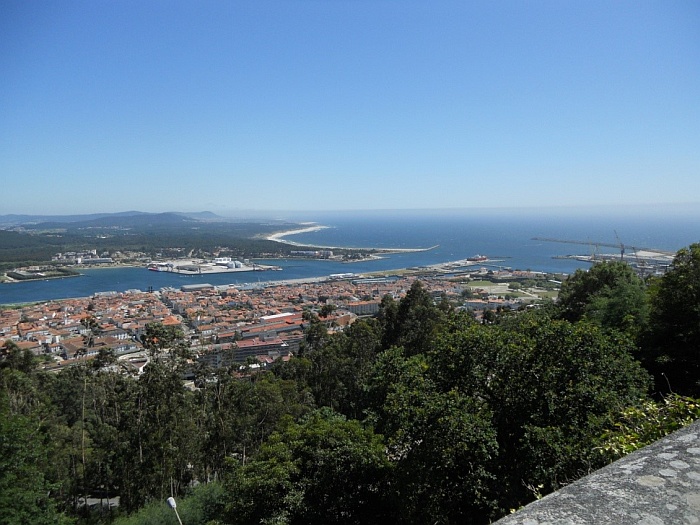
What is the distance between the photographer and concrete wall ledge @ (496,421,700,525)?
3.83ft

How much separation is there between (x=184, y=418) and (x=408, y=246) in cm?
7855

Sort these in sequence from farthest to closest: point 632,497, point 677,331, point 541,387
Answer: point 677,331, point 541,387, point 632,497

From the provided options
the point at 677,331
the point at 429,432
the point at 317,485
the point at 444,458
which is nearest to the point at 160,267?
the point at 317,485

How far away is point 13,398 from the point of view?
32.4ft

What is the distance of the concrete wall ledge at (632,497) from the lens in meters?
1.17

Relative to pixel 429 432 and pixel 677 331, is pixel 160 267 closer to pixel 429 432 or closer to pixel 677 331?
pixel 677 331

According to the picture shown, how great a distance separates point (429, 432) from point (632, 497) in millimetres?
2574

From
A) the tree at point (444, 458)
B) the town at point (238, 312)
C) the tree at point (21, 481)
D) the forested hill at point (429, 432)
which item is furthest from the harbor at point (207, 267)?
the tree at point (444, 458)

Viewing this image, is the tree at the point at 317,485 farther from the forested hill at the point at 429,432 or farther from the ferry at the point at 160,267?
the ferry at the point at 160,267

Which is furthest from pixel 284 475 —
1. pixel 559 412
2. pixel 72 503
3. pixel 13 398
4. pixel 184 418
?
pixel 13 398

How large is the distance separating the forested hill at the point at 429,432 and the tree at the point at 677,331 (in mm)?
23

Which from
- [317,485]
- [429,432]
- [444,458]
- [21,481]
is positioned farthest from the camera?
[21,481]

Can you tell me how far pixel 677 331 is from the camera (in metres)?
6.29

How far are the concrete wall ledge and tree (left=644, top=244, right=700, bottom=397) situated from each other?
5200 millimetres
